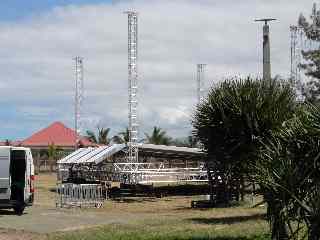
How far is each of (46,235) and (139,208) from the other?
451 inches

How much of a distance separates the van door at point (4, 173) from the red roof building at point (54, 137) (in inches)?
2765

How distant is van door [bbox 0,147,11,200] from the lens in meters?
22.7

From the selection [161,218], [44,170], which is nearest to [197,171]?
[161,218]

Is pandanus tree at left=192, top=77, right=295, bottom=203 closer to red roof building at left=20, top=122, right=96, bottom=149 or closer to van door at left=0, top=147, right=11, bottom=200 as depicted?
van door at left=0, top=147, right=11, bottom=200

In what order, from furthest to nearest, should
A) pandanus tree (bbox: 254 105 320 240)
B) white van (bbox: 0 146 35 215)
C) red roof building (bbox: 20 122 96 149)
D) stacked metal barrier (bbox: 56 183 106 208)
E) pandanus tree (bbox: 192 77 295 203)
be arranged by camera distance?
1. red roof building (bbox: 20 122 96 149)
2. stacked metal barrier (bbox: 56 183 106 208)
3. white van (bbox: 0 146 35 215)
4. pandanus tree (bbox: 192 77 295 203)
5. pandanus tree (bbox: 254 105 320 240)

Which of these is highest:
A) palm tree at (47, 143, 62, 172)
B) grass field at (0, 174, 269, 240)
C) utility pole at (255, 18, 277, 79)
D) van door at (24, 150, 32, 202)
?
utility pole at (255, 18, 277, 79)

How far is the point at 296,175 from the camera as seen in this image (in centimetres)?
1060

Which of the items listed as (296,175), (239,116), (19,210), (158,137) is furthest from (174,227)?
(158,137)

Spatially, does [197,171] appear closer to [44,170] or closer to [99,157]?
[99,157]

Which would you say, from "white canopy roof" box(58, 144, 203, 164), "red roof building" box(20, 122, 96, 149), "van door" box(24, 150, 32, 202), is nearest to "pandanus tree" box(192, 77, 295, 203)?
"van door" box(24, 150, 32, 202)

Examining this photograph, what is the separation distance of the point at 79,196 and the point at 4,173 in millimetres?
5455

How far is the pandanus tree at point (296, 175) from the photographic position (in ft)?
34.3

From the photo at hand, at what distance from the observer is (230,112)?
66.7ft

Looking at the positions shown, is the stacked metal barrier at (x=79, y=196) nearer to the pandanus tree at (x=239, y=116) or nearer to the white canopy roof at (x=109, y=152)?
the pandanus tree at (x=239, y=116)
